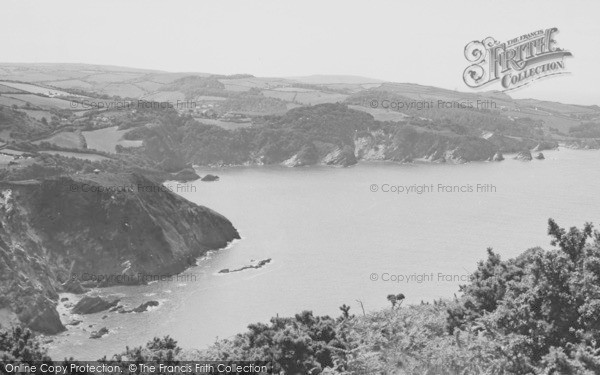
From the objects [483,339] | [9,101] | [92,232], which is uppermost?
[9,101]

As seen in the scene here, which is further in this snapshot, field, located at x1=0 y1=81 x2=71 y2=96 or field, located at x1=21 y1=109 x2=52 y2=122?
field, located at x1=0 y1=81 x2=71 y2=96

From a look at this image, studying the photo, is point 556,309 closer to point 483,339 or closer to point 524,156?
point 483,339

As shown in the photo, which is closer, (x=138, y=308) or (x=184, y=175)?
(x=138, y=308)

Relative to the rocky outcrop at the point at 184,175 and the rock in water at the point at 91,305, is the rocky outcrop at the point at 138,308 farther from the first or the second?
the rocky outcrop at the point at 184,175

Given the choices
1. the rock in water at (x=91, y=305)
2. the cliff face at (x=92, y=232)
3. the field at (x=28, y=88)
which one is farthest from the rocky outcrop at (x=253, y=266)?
the field at (x=28, y=88)

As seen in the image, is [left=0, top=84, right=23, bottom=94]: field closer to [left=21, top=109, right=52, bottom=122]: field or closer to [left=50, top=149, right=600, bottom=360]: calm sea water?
[left=21, top=109, right=52, bottom=122]: field

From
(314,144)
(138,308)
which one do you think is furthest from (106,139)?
(138,308)

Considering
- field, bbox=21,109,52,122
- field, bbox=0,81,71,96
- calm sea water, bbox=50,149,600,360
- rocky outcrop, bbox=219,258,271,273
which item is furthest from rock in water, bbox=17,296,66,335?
field, bbox=0,81,71,96
